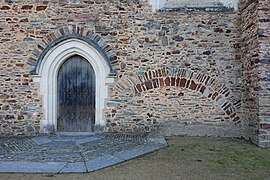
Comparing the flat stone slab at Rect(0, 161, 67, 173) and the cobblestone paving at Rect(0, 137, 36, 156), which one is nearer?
the flat stone slab at Rect(0, 161, 67, 173)

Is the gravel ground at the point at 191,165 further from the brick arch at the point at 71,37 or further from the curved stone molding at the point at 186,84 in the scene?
the brick arch at the point at 71,37

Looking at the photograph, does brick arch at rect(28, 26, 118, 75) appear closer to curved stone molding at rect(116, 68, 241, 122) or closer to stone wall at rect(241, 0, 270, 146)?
curved stone molding at rect(116, 68, 241, 122)

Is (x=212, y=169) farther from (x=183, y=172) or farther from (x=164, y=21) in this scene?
(x=164, y=21)

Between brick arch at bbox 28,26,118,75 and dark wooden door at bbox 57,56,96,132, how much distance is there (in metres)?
0.62

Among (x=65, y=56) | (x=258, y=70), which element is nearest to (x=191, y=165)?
(x=258, y=70)

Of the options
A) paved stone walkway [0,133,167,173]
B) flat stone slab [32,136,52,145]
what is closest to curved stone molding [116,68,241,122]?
paved stone walkway [0,133,167,173]

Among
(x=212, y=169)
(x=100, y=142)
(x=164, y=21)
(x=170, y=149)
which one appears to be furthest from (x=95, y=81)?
(x=212, y=169)

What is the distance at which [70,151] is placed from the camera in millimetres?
5418

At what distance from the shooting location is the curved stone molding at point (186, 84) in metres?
7.21

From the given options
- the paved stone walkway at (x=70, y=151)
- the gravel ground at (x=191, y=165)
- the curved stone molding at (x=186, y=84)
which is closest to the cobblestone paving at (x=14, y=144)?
the paved stone walkway at (x=70, y=151)

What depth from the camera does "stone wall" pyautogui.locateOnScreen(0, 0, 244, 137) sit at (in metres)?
7.21

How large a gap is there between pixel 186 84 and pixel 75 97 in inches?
118

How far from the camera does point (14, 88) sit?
7.21 meters

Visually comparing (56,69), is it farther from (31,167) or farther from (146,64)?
(31,167)
